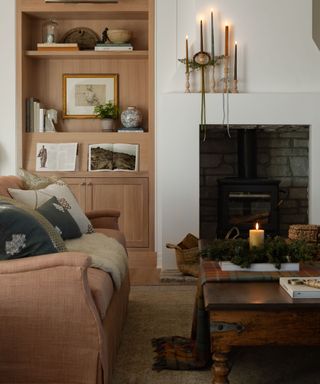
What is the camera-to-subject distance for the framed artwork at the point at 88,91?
6.18m

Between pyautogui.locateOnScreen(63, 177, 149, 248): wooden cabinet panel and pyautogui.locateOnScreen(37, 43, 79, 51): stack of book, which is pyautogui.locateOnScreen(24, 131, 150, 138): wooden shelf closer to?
pyautogui.locateOnScreen(63, 177, 149, 248): wooden cabinet panel

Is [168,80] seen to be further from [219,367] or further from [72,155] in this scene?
[219,367]

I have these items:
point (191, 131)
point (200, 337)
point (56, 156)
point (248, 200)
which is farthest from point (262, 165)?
point (200, 337)

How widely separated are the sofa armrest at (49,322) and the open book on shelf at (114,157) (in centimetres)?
360

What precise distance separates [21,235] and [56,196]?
3.88ft

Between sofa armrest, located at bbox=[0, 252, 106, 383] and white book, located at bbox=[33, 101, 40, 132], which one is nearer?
sofa armrest, located at bbox=[0, 252, 106, 383]

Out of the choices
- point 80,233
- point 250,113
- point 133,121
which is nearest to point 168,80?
point 133,121

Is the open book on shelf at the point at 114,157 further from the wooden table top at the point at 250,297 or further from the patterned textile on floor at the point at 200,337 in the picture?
the wooden table top at the point at 250,297

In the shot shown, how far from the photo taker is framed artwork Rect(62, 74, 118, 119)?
6.18 meters

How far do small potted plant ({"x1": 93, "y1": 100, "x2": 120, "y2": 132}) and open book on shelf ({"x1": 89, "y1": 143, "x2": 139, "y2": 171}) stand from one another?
0.20 meters

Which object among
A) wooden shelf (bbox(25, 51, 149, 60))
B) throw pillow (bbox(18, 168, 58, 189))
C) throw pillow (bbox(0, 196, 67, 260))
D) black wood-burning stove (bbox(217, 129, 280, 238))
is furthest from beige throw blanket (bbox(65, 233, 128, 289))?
wooden shelf (bbox(25, 51, 149, 60))

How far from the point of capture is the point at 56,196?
3723 mm

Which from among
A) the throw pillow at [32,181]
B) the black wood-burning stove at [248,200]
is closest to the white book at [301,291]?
the throw pillow at [32,181]

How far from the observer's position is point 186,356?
2889 mm
